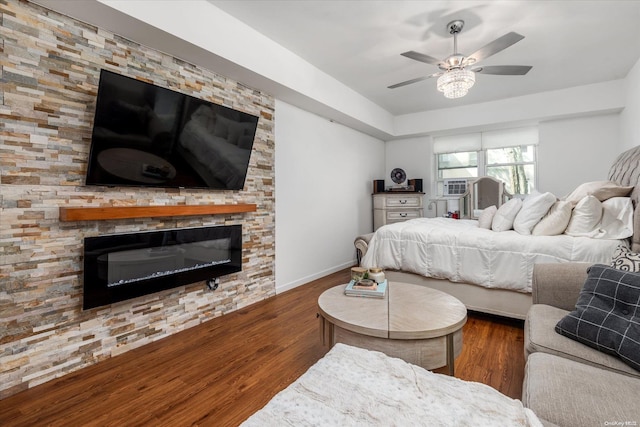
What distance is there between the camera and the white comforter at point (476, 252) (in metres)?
2.33

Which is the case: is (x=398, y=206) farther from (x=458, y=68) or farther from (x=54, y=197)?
(x=54, y=197)

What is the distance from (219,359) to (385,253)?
1851 millimetres

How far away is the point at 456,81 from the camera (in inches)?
102

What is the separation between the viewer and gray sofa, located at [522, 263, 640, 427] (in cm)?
86

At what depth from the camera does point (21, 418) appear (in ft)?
5.04

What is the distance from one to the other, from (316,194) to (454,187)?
117 inches

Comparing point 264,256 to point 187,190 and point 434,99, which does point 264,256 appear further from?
point 434,99

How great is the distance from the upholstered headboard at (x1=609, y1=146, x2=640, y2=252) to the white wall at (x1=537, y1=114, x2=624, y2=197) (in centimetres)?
193

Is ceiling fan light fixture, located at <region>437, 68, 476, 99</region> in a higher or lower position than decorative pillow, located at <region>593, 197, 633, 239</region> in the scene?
higher

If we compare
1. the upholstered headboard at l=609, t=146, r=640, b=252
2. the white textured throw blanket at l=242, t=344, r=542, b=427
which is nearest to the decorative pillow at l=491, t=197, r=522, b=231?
the upholstered headboard at l=609, t=146, r=640, b=252

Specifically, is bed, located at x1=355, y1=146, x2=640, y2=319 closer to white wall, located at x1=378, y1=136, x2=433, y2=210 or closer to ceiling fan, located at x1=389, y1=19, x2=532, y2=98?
ceiling fan, located at x1=389, y1=19, x2=532, y2=98

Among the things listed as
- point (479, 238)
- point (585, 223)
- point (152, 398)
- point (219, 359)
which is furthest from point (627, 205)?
point (152, 398)

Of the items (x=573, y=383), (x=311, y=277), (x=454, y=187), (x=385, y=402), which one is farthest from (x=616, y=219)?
(x=454, y=187)

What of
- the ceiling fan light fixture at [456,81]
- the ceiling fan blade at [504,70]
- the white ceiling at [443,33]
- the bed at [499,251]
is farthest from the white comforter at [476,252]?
the white ceiling at [443,33]
